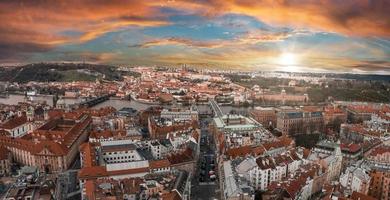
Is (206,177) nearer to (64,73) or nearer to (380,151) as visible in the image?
(380,151)

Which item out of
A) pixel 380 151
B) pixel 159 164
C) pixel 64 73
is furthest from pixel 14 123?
pixel 64 73

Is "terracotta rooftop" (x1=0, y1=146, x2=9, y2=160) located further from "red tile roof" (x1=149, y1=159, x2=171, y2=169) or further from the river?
the river

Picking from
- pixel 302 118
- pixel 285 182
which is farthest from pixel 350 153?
pixel 302 118

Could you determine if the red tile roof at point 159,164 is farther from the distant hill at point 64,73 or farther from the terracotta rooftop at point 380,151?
the distant hill at point 64,73

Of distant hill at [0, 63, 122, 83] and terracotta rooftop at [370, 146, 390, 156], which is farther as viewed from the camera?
distant hill at [0, 63, 122, 83]

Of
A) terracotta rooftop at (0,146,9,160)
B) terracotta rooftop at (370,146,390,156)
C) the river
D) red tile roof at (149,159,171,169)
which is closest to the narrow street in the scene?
red tile roof at (149,159,171,169)

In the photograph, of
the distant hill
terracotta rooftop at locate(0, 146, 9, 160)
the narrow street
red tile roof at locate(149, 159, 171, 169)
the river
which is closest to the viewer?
the narrow street

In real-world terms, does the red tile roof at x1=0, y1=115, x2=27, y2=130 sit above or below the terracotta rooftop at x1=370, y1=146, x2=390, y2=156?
above

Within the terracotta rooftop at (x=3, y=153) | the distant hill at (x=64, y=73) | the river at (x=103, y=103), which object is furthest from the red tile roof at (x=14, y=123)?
the distant hill at (x=64, y=73)

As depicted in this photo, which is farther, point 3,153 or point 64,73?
point 64,73

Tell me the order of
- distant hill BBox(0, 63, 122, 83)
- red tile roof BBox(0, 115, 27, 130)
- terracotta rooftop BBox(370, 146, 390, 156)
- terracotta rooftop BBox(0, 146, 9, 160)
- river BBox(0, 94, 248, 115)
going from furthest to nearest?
distant hill BBox(0, 63, 122, 83)
river BBox(0, 94, 248, 115)
red tile roof BBox(0, 115, 27, 130)
terracotta rooftop BBox(370, 146, 390, 156)
terracotta rooftop BBox(0, 146, 9, 160)
